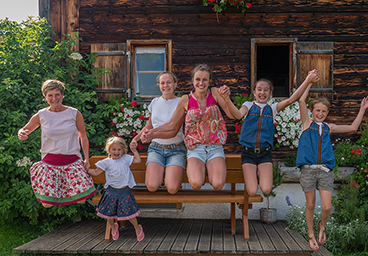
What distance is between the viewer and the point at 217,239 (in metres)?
3.67

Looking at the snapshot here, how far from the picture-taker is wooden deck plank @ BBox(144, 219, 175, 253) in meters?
3.35

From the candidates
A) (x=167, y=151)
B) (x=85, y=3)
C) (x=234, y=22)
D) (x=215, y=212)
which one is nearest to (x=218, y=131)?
(x=167, y=151)

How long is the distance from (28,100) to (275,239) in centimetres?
427

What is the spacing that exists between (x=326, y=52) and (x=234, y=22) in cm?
180

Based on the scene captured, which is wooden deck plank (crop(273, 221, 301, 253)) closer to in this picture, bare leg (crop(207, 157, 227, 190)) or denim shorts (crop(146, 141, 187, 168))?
bare leg (crop(207, 157, 227, 190))

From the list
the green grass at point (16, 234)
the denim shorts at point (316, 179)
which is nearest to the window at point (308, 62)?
the denim shorts at point (316, 179)

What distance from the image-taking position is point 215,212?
4996 mm

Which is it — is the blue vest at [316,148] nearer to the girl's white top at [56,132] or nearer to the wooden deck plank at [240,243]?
the wooden deck plank at [240,243]

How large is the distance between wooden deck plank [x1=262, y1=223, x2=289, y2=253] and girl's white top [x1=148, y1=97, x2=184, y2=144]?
1735 millimetres

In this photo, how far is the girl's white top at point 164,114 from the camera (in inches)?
142

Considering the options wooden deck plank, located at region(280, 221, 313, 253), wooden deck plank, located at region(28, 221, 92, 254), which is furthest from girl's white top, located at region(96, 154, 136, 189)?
wooden deck plank, located at region(280, 221, 313, 253)

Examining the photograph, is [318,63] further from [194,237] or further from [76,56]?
[76,56]

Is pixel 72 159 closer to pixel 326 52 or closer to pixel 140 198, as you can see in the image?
pixel 140 198

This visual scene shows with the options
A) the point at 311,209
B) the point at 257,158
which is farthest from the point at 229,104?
the point at 311,209
